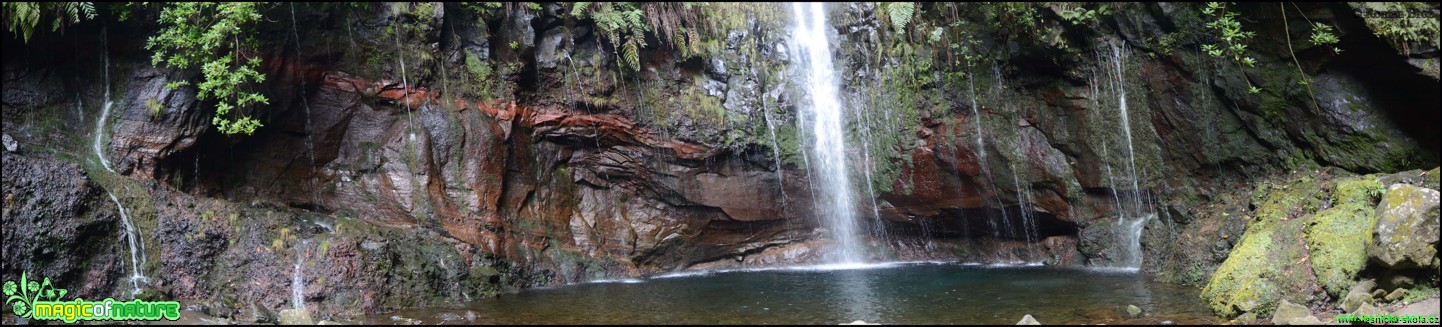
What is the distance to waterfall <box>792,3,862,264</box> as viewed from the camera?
15.5m

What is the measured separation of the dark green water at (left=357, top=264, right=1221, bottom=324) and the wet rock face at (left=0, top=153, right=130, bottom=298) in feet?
10.5

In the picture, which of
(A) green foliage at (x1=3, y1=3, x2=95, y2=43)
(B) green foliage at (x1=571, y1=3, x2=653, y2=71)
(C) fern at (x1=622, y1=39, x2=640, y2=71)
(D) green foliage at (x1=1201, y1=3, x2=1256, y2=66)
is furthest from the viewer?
(C) fern at (x1=622, y1=39, x2=640, y2=71)

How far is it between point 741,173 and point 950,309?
723cm

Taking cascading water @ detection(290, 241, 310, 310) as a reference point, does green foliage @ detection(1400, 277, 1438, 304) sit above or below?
below

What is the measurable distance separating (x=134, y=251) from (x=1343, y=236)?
46.2 feet

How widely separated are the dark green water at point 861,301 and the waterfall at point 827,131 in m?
3.00

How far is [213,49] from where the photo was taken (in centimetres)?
1044

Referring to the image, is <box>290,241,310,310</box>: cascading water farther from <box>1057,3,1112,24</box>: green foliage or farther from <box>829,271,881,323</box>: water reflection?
<box>1057,3,1112,24</box>: green foliage

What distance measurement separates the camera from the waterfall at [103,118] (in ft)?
32.7

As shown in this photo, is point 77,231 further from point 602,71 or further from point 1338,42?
point 1338,42

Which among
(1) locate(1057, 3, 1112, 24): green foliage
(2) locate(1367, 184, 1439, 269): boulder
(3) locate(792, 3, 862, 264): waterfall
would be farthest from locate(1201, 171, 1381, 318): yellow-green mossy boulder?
(3) locate(792, 3, 862, 264): waterfall

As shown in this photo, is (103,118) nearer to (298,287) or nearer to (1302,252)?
(298,287)

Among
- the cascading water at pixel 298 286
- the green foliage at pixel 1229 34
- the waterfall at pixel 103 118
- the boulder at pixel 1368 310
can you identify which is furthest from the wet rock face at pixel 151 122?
the green foliage at pixel 1229 34

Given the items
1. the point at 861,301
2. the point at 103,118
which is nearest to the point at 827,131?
the point at 861,301
